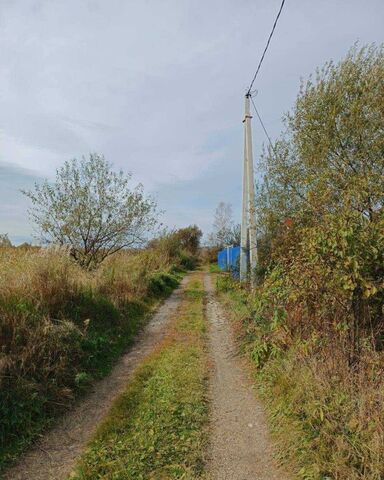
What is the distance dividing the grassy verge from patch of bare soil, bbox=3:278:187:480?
0.50 feet

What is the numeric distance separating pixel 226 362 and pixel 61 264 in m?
4.09

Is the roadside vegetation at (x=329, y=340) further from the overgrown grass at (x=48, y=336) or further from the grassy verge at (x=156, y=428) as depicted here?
the overgrown grass at (x=48, y=336)

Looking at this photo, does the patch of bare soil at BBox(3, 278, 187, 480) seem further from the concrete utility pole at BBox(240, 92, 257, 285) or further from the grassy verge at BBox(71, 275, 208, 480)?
the concrete utility pole at BBox(240, 92, 257, 285)

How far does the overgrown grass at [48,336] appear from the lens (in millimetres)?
4039

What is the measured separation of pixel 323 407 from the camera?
140 inches

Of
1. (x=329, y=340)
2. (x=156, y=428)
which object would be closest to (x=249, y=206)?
(x=329, y=340)

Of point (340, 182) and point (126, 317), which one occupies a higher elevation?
point (340, 182)

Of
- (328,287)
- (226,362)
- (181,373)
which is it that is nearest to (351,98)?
(328,287)

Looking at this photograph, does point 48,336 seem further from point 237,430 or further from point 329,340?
point 329,340

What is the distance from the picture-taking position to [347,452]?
9.77ft

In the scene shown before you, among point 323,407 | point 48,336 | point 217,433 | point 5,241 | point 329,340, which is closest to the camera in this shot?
point 323,407

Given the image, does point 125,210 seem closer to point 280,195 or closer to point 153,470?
point 280,195

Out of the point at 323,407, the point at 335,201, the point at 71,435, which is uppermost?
the point at 335,201

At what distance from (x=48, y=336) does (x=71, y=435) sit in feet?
5.74
